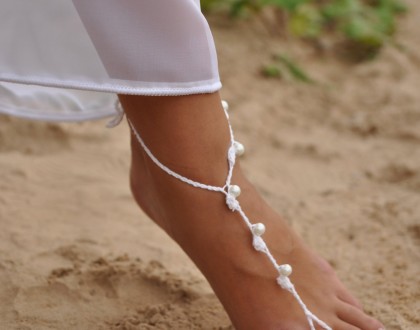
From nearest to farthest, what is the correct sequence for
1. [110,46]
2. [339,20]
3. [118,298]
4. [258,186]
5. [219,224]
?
[110,46] < [219,224] < [118,298] < [258,186] < [339,20]

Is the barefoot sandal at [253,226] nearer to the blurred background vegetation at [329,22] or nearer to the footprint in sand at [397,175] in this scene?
the footprint in sand at [397,175]

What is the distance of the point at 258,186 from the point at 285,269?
0.68m

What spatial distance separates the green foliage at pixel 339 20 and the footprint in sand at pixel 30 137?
3.53 feet

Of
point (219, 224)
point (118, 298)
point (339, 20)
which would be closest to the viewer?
point (219, 224)

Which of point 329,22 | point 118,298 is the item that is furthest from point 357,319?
point 329,22

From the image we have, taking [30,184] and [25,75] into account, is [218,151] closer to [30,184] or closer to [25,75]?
[25,75]

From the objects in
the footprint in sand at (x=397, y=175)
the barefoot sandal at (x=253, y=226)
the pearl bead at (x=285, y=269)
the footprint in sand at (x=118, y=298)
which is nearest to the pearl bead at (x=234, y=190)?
the barefoot sandal at (x=253, y=226)

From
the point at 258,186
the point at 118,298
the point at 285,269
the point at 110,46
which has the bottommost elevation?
the point at 258,186

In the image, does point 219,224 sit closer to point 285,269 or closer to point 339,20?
point 285,269

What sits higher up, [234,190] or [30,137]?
[234,190]

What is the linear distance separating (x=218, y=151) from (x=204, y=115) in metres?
0.07

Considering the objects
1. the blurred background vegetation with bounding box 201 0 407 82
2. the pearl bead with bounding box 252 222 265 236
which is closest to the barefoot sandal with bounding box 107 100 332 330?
the pearl bead with bounding box 252 222 265 236

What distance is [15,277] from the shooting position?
1313mm

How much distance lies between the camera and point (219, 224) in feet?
3.75
